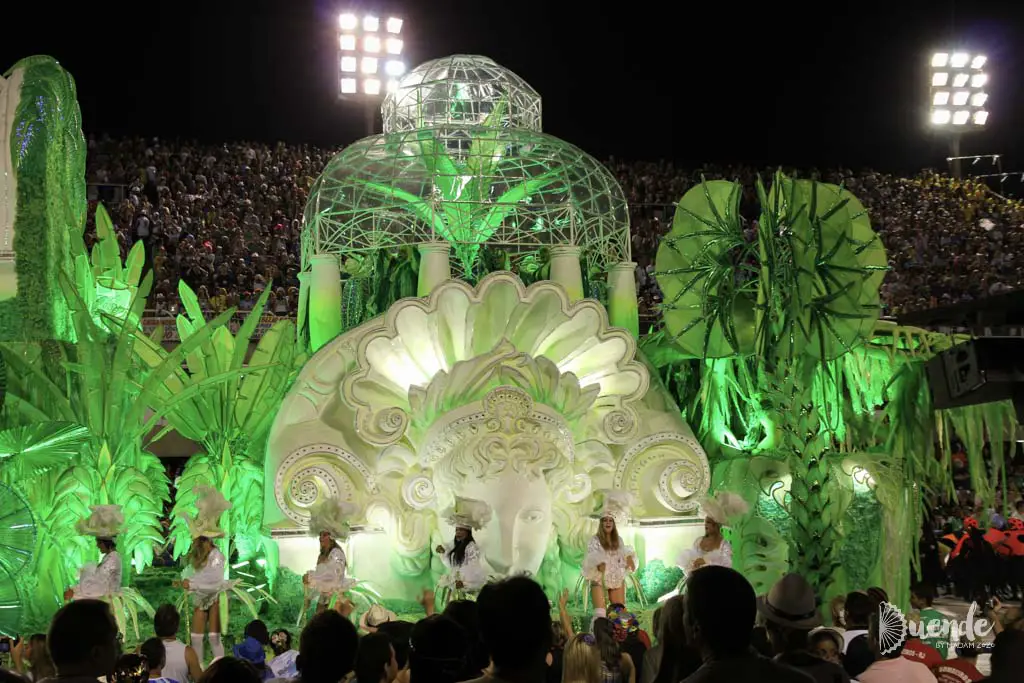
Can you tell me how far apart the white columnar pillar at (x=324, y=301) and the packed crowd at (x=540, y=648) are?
29.5ft

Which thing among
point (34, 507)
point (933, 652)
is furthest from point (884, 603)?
point (34, 507)

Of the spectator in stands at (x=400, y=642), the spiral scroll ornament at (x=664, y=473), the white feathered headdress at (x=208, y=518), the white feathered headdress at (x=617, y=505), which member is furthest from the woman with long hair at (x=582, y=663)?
the spiral scroll ornament at (x=664, y=473)

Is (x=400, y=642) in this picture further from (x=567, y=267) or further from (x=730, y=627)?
(x=567, y=267)

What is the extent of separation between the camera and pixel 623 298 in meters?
16.4

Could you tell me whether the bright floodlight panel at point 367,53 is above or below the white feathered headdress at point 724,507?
above

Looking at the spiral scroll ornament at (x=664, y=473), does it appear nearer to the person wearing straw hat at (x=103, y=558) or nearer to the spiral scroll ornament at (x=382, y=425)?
the spiral scroll ornament at (x=382, y=425)

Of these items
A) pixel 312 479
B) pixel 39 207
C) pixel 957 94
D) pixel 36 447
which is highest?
pixel 957 94

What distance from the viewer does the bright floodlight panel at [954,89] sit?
37375mm

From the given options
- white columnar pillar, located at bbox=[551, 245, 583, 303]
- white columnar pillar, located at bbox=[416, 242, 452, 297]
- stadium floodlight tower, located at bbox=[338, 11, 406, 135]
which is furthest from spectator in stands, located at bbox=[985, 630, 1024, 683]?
stadium floodlight tower, located at bbox=[338, 11, 406, 135]

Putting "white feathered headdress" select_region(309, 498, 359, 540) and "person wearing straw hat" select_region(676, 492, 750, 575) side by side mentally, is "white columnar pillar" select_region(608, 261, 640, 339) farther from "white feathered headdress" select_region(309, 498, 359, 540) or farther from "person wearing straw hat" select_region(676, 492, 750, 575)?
"white feathered headdress" select_region(309, 498, 359, 540)

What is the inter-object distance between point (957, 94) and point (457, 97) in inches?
953

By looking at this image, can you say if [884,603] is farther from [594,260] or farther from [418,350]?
[594,260]

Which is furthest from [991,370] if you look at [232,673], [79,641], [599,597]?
[599,597]

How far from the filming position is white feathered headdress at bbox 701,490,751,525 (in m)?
13.1
